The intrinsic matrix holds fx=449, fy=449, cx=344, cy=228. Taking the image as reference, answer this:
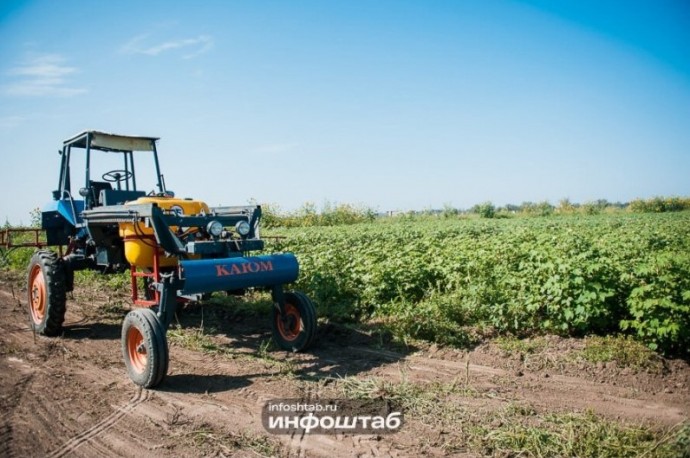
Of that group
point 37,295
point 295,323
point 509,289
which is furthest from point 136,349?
point 509,289

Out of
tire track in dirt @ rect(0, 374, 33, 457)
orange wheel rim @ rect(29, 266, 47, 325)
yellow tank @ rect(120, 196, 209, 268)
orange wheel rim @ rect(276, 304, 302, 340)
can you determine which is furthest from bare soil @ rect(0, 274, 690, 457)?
yellow tank @ rect(120, 196, 209, 268)

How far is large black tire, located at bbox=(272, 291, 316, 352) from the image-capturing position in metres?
5.65

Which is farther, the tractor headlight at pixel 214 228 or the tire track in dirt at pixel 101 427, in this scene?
the tractor headlight at pixel 214 228

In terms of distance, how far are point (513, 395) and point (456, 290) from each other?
105 inches

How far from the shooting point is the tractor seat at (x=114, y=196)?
259 inches

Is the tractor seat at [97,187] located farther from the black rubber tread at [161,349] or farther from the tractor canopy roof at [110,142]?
the black rubber tread at [161,349]

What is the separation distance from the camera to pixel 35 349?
597 cm

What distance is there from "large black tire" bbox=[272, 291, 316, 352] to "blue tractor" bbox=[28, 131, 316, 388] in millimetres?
13

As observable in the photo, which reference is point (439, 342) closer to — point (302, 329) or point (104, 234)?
point (302, 329)

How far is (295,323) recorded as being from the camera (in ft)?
19.3

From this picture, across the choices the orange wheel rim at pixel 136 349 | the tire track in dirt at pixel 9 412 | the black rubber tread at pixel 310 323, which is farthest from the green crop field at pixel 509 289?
the tire track in dirt at pixel 9 412

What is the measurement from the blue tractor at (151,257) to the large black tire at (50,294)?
13mm

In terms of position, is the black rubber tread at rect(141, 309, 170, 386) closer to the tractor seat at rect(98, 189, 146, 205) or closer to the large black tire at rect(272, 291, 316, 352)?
the large black tire at rect(272, 291, 316, 352)

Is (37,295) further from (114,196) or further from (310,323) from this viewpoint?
(310,323)
